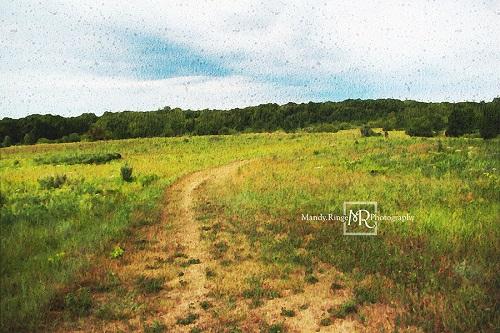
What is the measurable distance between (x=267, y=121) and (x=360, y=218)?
98575 millimetres

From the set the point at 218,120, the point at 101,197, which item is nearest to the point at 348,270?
the point at 101,197

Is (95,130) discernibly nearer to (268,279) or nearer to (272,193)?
(272,193)

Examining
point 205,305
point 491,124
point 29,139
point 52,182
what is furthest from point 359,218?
point 29,139

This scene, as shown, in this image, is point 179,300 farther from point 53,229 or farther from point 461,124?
point 461,124

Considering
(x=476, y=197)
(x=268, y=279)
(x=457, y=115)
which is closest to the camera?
(x=268, y=279)

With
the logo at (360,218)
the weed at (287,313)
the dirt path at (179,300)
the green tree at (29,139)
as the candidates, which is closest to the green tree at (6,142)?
the green tree at (29,139)

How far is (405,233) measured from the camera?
10570 millimetres

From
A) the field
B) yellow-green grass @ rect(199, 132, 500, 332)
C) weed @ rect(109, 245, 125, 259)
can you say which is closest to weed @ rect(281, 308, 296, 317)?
the field

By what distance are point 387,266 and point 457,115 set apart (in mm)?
43225

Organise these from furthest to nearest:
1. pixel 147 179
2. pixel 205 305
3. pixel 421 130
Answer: pixel 421 130
pixel 147 179
pixel 205 305

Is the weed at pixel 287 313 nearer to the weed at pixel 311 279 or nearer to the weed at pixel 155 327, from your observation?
the weed at pixel 311 279

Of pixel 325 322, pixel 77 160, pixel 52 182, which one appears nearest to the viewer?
pixel 325 322

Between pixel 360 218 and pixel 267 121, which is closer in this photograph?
pixel 360 218

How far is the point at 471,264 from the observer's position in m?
8.24
